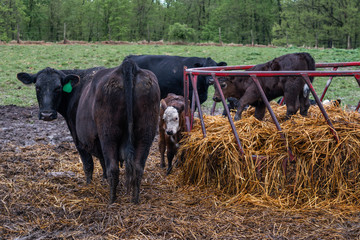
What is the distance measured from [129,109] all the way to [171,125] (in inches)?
72.9

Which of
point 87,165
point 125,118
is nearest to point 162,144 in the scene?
A: point 87,165

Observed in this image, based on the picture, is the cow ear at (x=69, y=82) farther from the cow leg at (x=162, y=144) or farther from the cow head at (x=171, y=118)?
the cow leg at (x=162, y=144)

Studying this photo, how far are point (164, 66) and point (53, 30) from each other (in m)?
55.9

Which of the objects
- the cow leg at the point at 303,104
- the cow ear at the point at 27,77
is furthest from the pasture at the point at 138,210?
the cow leg at the point at 303,104

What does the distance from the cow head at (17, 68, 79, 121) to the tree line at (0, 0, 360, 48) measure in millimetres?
52665

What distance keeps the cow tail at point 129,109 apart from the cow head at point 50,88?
1.50 meters

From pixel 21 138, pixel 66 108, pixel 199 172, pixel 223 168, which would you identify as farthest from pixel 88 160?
pixel 21 138

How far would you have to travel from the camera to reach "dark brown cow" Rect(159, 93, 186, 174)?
246 inches

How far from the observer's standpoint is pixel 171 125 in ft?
20.4

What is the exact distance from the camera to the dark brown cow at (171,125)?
20.5 ft

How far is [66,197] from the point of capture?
5.08m

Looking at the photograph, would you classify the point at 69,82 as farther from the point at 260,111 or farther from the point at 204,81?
the point at 204,81

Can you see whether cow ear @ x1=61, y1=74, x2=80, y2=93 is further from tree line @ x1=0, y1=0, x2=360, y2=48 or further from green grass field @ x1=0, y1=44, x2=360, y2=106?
tree line @ x1=0, y1=0, x2=360, y2=48

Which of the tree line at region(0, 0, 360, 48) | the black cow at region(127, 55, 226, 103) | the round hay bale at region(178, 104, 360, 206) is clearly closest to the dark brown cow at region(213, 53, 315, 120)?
the round hay bale at region(178, 104, 360, 206)
